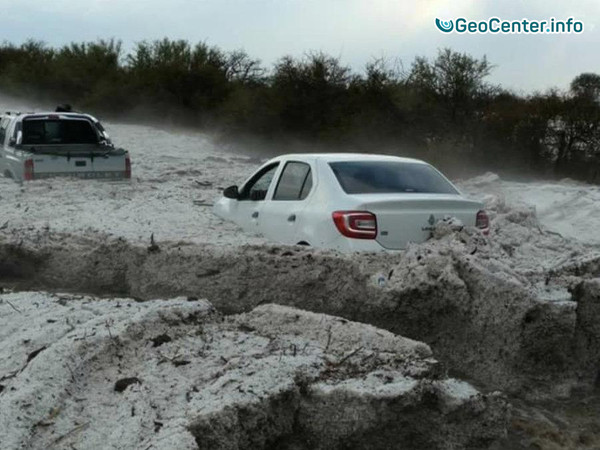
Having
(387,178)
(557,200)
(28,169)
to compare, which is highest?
(387,178)

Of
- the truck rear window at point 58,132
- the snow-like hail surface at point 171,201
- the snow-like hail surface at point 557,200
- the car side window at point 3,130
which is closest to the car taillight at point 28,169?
the snow-like hail surface at point 171,201

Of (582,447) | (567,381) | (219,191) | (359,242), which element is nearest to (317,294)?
(359,242)

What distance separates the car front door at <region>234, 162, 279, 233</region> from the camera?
1027cm

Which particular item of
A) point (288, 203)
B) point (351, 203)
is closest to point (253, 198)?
point (288, 203)

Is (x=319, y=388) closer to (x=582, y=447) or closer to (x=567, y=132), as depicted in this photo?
(x=582, y=447)

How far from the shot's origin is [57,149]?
17297mm

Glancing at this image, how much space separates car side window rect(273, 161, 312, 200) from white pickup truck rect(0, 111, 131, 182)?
7381 mm

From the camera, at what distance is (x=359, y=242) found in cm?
845

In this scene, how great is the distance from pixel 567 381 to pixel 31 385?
3751mm

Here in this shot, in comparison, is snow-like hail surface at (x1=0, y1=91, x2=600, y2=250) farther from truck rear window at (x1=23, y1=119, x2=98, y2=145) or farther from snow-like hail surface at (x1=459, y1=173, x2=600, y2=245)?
truck rear window at (x1=23, y1=119, x2=98, y2=145)

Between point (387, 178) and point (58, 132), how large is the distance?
33.7 feet

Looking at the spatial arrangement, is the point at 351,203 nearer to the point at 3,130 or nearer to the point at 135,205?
the point at 135,205

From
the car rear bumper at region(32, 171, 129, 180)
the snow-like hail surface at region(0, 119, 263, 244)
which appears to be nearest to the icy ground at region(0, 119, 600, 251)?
the snow-like hail surface at region(0, 119, 263, 244)

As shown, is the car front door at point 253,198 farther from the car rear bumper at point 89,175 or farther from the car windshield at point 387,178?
the car rear bumper at point 89,175
